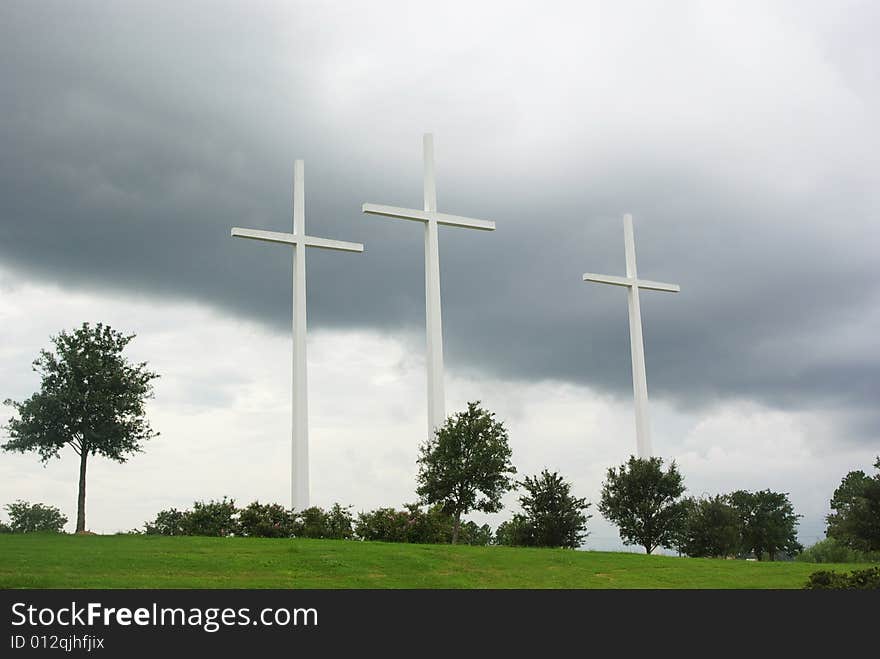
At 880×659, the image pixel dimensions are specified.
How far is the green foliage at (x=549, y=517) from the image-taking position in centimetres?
4353

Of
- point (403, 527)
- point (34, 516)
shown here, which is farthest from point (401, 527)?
point (34, 516)

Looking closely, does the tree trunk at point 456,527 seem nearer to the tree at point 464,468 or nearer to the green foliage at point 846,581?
the tree at point 464,468

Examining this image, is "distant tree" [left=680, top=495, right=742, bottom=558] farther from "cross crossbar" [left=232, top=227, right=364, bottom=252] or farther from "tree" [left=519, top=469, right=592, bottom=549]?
"cross crossbar" [left=232, top=227, right=364, bottom=252]

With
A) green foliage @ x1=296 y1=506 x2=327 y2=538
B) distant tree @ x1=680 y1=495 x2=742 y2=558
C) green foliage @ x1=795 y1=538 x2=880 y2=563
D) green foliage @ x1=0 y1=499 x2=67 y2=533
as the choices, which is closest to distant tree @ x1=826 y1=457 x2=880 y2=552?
green foliage @ x1=795 y1=538 x2=880 y2=563

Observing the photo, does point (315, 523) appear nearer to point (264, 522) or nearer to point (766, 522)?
point (264, 522)

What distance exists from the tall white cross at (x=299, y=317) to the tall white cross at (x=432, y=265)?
2976mm

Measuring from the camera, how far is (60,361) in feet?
136

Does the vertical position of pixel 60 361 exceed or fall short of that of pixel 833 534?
it exceeds it

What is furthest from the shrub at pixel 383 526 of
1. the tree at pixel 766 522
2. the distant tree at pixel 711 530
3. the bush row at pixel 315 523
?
the tree at pixel 766 522

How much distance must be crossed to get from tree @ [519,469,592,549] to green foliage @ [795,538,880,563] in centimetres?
1436

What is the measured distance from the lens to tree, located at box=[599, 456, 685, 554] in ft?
145
